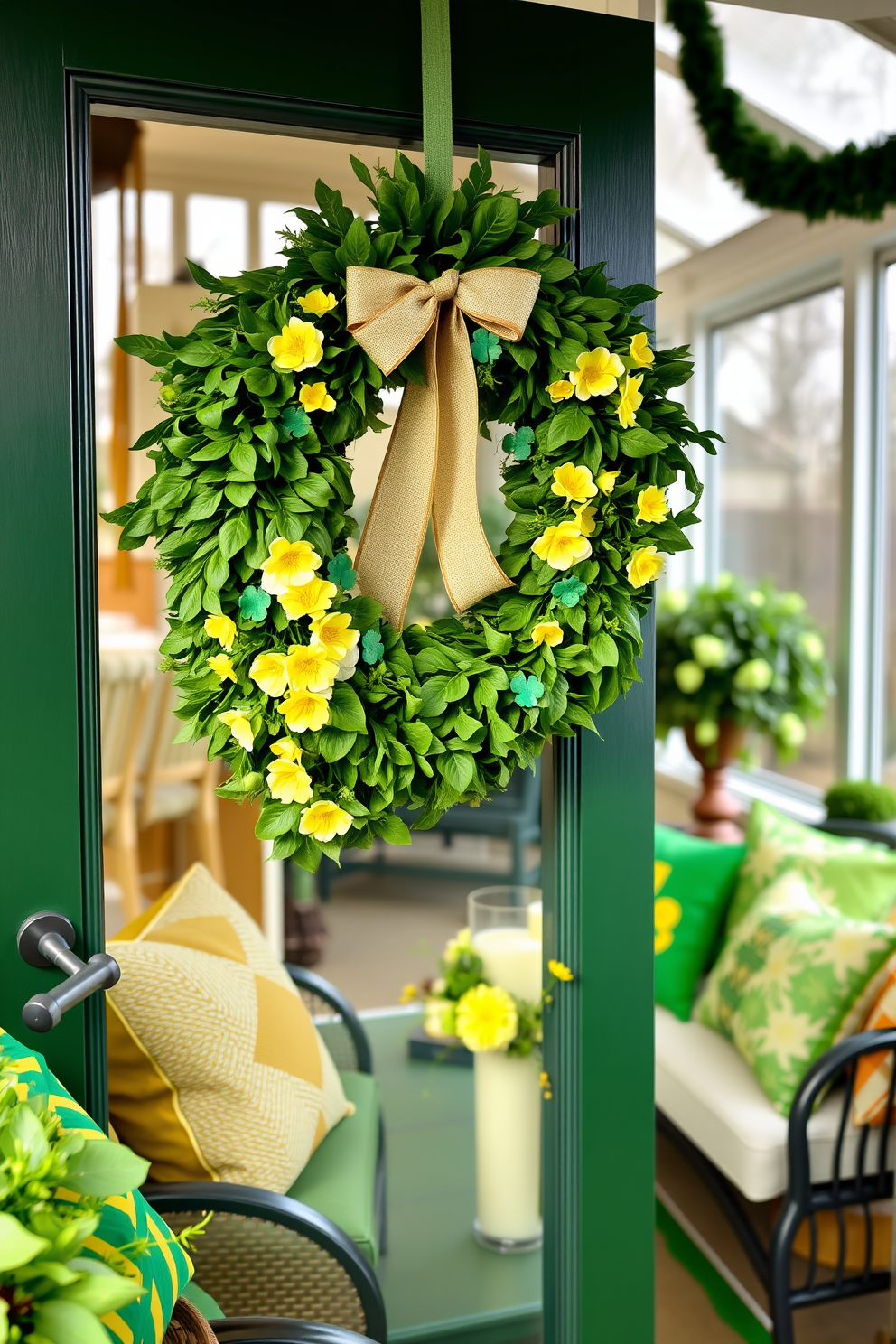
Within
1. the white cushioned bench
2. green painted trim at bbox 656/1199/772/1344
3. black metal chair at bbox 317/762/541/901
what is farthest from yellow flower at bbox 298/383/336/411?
black metal chair at bbox 317/762/541/901

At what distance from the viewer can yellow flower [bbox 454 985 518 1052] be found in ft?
4.96

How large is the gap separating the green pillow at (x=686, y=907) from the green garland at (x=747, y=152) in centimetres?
117

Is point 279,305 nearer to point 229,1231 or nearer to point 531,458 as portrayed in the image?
point 531,458

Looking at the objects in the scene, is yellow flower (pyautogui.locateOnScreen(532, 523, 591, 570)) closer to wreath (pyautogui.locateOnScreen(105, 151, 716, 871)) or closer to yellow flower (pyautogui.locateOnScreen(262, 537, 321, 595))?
wreath (pyautogui.locateOnScreen(105, 151, 716, 871))

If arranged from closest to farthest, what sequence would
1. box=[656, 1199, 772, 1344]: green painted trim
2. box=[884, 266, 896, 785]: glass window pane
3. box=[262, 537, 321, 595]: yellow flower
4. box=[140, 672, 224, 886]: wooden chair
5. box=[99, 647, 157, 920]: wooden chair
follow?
box=[262, 537, 321, 595]: yellow flower < box=[656, 1199, 772, 1344]: green painted trim < box=[884, 266, 896, 785]: glass window pane < box=[99, 647, 157, 920]: wooden chair < box=[140, 672, 224, 886]: wooden chair

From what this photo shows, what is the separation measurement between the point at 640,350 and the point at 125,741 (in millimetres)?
2605

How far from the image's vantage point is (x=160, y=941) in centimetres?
138

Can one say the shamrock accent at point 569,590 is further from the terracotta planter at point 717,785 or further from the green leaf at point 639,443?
the terracotta planter at point 717,785

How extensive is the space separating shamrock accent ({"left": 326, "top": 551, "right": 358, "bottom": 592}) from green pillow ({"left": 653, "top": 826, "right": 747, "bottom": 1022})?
1278 millimetres

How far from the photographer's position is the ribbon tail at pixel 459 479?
0.93 metres

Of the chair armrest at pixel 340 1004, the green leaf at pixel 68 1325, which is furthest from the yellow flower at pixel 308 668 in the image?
the chair armrest at pixel 340 1004

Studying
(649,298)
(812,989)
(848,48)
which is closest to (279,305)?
(649,298)

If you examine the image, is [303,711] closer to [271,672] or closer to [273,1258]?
[271,672]

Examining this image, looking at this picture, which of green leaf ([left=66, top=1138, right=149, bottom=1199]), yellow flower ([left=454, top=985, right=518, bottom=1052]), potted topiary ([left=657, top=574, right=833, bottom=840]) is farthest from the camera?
potted topiary ([left=657, top=574, right=833, bottom=840])
